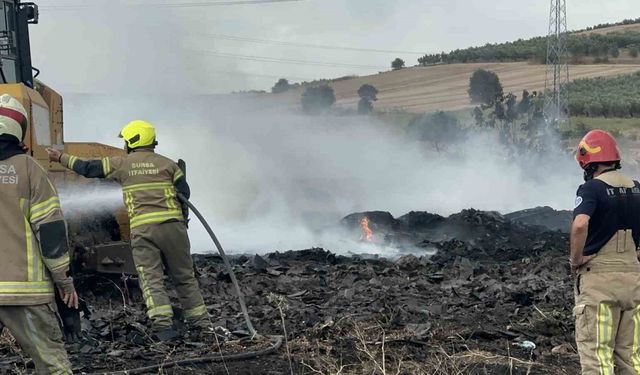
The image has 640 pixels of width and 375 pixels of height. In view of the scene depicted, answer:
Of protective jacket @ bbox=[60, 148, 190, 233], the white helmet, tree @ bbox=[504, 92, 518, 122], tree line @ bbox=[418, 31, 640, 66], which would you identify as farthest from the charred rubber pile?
tree line @ bbox=[418, 31, 640, 66]

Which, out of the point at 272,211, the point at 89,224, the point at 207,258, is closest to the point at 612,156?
the point at 89,224

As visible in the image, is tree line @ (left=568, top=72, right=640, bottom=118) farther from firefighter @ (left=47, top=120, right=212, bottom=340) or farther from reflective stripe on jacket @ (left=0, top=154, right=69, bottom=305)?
reflective stripe on jacket @ (left=0, top=154, right=69, bottom=305)

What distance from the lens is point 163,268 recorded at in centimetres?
772

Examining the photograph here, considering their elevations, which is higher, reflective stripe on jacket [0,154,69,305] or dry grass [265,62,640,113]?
reflective stripe on jacket [0,154,69,305]

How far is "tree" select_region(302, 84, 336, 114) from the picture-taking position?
4206cm

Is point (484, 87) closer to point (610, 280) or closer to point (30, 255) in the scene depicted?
point (610, 280)

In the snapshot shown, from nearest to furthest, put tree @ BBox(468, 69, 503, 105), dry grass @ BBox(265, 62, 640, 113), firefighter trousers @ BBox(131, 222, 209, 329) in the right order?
firefighter trousers @ BBox(131, 222, 209, 329) → tree @ BBox(468, 69, 503, 105) → dry grass @ BBox(265, 62, 640, 113)

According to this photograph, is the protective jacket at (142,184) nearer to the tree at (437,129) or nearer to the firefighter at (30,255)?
the firefighter at (30,255)

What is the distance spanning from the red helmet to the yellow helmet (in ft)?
12.7

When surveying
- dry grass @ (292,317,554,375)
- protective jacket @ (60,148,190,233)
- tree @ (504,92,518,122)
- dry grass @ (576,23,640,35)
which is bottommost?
tree @ (504,92,518,122)

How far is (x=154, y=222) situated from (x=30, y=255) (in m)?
2.52

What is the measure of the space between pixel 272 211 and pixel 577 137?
20532 mm

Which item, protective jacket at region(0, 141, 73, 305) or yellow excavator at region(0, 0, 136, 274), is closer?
protective jacket at region(0, 141, 73, 305)

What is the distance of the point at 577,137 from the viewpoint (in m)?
39.5
